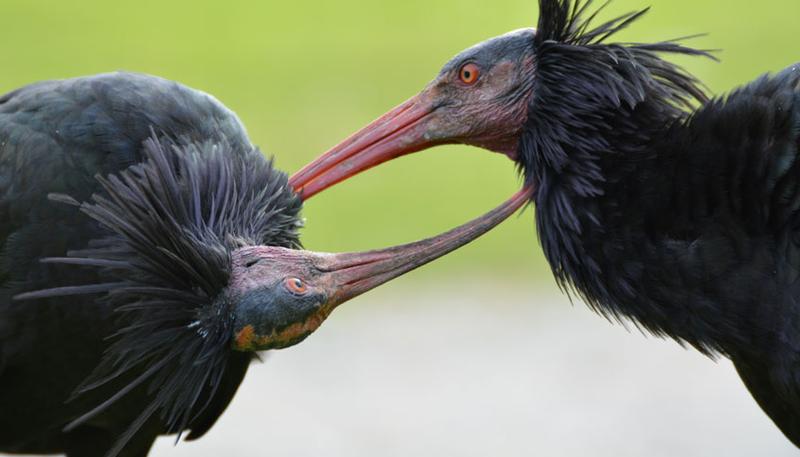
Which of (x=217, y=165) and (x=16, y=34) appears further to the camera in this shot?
(x=16, y=34)

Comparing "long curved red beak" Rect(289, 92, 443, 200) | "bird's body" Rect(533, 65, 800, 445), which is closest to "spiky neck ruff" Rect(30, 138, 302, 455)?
"long curved red beak" Rect(289, 92, 443, 200)

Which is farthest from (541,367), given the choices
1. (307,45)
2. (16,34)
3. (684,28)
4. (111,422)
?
(16,34)

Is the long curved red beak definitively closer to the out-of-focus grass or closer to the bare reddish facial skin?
the bare reddish facial skin

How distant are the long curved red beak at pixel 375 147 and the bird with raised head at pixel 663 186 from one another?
1.09 feet

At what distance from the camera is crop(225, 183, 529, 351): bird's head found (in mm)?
4969

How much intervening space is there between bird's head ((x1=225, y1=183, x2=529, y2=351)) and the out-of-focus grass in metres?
6.76

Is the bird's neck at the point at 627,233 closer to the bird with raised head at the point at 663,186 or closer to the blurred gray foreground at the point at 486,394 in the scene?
the bird with raised head at the point at 663,186

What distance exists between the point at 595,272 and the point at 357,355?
5.56 meters

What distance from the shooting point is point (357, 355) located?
1062cm

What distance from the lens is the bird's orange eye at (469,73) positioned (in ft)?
19.0

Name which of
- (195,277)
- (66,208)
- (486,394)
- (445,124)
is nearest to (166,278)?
(195,277)

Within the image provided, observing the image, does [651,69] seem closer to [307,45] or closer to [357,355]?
[357,355]

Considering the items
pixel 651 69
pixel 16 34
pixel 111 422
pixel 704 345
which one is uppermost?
pixel 651 69

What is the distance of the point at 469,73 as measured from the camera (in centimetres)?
580
